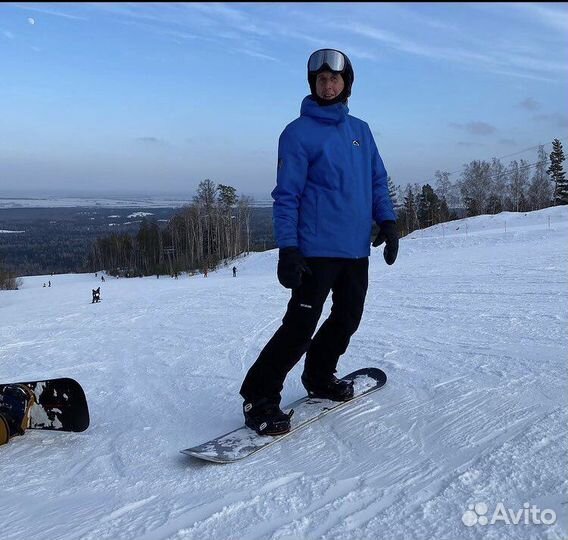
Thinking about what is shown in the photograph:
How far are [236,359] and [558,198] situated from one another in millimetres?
53943

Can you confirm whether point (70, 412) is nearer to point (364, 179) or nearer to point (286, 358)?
point (286, 358)

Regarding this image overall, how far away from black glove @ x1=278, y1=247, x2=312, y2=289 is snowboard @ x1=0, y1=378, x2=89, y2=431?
1.36 meters

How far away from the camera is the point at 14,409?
2793mm

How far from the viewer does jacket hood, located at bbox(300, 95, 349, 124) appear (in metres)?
2.70

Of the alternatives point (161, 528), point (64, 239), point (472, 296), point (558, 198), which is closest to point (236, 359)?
point (161, 528)

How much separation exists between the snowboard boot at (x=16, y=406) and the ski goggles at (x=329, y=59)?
93.6 inches

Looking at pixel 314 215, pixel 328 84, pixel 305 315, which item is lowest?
pixel 305 315

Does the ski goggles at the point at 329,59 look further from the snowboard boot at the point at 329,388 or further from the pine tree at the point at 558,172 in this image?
the pine tree at the point at 558,172

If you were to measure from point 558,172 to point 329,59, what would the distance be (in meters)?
56.5

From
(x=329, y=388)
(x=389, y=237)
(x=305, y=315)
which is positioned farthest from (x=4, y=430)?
(x=389, y=237)

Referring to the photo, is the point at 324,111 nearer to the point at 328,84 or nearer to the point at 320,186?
the point at 328,84

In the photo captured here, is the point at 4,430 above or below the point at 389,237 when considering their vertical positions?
below

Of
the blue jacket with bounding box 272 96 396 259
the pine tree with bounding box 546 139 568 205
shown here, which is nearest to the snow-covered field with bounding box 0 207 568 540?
the blue jacket with bounding box 272 96 396 259

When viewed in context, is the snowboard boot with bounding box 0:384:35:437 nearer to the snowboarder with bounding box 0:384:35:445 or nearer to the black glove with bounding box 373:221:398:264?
the snowboarder with bounding box 0:384:35:445
